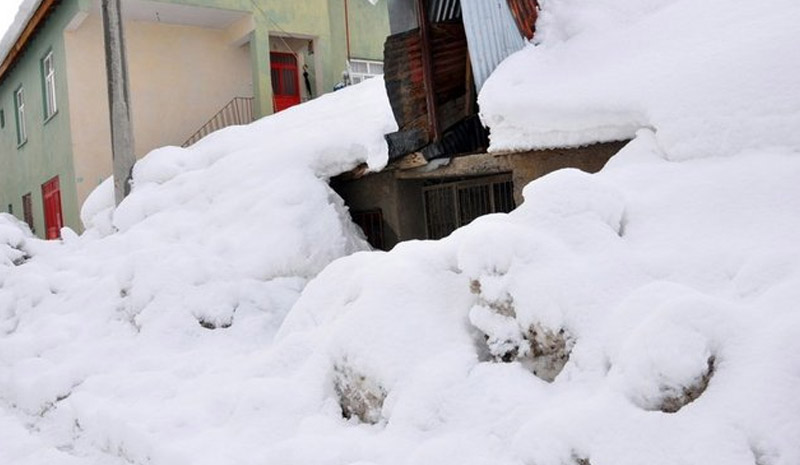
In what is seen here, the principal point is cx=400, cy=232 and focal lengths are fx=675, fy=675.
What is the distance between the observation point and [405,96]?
23.1ft

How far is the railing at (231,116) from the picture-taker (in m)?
13.8

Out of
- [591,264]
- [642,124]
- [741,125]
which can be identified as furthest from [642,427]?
[642,124]

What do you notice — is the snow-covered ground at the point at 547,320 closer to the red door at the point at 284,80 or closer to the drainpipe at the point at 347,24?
the red door at the point at 284,80

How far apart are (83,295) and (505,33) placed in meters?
5.08

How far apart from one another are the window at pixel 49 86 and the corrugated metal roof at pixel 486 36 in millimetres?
10245

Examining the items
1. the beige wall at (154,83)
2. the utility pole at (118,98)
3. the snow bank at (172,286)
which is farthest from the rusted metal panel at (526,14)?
the beige wall at (154,83)

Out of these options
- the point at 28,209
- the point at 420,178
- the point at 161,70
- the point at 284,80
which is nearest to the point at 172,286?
the point at 420,178

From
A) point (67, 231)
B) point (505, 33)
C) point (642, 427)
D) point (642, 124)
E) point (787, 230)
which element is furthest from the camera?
point (67, 231)

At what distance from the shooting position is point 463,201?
23.8 ft

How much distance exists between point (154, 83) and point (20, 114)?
5.58 metres

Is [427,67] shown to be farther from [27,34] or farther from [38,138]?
[38,138]

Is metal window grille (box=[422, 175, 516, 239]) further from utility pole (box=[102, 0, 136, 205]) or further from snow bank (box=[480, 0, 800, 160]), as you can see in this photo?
utility pole (box=[102, 0, 136, 205])

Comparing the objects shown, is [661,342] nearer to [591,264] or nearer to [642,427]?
[642,427]

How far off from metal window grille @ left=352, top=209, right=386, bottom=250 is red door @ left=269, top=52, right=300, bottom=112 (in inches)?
289
